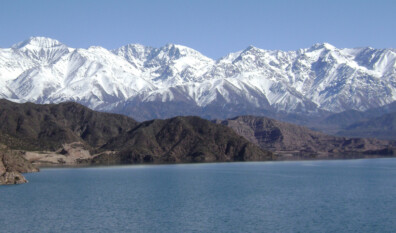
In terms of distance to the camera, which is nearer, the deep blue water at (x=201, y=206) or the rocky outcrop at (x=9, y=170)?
the deep blue water at (x=201, y=206)

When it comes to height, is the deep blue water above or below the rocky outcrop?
below

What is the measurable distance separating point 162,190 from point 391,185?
190ft

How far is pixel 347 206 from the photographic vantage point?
108 meters

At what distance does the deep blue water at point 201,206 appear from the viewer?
294 feet

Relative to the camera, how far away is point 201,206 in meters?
111

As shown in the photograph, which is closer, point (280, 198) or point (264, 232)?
point (264, 232)

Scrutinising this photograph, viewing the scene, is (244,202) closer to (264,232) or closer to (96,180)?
(264,232)

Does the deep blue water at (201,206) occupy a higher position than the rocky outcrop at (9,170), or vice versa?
the rocky outcrop at (9,170)

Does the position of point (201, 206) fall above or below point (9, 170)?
below

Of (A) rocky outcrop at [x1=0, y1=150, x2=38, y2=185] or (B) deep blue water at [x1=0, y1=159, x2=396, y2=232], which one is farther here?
(A) rocky outcrop at [x1=0, y1=150, x2=38, y2=185]

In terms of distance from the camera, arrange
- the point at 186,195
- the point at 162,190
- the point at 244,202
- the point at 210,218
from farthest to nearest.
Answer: the point at 162,190, the point at 186,195, the point at 244,202, the point at 210,218

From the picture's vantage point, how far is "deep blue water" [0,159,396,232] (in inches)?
3531

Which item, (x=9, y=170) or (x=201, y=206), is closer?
(x=201, y=206)

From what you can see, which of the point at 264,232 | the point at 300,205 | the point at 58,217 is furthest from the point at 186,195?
the point at 264,232
